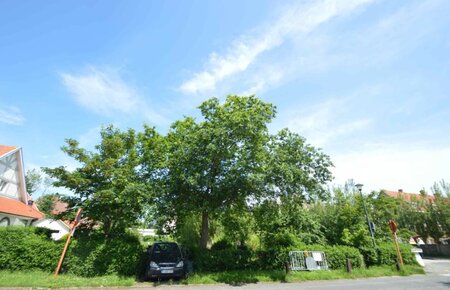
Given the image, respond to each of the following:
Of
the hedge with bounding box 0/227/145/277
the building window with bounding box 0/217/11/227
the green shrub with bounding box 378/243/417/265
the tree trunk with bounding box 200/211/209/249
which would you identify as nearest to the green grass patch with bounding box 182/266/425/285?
the green shrub with bounding box 378/243/417/265

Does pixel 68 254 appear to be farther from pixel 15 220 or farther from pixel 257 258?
pixel 15 220

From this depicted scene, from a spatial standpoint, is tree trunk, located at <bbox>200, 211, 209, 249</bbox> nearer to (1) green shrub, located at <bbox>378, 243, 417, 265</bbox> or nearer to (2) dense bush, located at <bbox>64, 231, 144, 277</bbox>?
(2) dense bush, located at <bbox>64, 231, 144, 277</bbox>

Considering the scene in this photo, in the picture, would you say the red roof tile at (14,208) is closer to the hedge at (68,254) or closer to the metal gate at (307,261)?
the hedge at (68,254)

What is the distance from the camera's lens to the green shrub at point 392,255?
1862 cm

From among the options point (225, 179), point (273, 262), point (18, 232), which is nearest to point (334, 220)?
point (273, 262)

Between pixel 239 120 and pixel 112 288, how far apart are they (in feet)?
32.0

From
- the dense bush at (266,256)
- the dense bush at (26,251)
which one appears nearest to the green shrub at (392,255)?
the dense bush at (266,256)

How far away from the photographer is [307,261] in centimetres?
1575

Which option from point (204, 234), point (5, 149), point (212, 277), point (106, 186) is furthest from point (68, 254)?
point (5, 149)

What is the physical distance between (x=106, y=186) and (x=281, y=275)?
10670 millimetres

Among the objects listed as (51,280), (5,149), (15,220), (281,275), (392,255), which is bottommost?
(51,280)

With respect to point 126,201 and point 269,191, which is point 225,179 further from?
point 126,201

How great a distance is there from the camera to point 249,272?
14.2 metres

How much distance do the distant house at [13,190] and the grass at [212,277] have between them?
11.8 m
